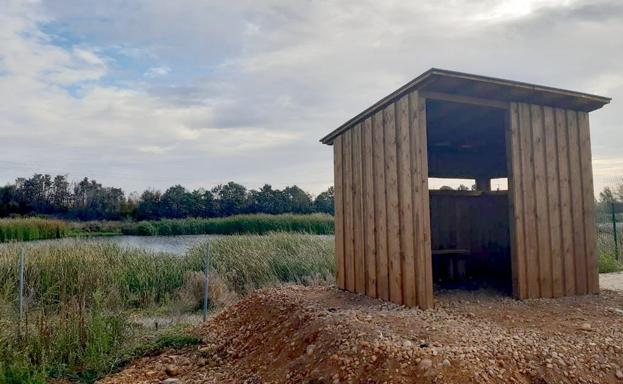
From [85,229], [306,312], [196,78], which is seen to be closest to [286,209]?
[85,229]

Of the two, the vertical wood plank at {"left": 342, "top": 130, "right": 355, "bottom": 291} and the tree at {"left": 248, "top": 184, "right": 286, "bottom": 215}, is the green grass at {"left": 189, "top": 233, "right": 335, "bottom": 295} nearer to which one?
the vertical wood plank at {"left": 342, "top": 130, "right": 355, "bottom": 291}

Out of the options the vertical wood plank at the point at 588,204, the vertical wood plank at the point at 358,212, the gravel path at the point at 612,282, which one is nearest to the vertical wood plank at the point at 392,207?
the vertical wood plank at the point at 358,212

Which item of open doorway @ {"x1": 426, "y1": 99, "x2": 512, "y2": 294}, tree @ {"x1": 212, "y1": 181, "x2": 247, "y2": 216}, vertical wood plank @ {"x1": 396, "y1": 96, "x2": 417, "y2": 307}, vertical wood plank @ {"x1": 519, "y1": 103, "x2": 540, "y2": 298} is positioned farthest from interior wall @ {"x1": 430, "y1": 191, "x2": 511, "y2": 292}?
tree @ {"x1": 212, "y1": 181, "x2": 247, "y2": 216}

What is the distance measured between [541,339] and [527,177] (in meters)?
2.12

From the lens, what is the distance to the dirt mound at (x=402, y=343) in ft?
8.65

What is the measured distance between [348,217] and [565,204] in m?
2.50

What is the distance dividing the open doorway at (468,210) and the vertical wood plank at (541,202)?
0.62 meters

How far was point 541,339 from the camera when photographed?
3.08 meters

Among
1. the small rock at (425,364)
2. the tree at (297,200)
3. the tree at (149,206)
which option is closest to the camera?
the small rock at (425,364)

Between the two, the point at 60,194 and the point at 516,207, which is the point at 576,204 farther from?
the point at 60,194

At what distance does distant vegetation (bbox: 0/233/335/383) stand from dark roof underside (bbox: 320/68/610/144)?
3.43 meters

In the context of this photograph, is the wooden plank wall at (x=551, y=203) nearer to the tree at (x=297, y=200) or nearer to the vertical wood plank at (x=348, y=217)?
the vertical wood plank at (x=348, y=217)

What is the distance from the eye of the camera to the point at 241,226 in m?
18.7

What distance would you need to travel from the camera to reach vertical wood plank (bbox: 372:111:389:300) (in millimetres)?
4566
